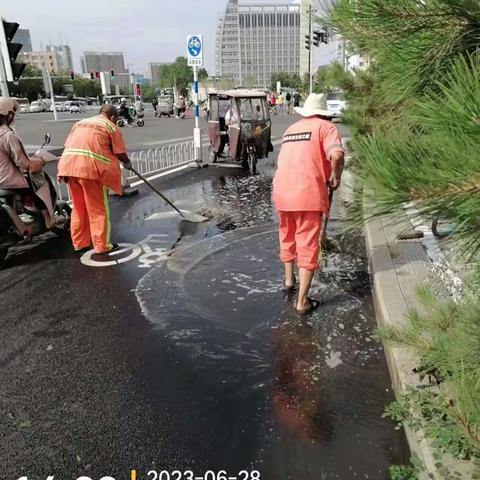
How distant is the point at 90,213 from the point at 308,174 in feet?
9.01

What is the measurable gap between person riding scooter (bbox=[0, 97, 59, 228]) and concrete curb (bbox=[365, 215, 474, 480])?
3.80 meters

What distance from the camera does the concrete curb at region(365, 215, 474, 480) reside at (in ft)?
6.10

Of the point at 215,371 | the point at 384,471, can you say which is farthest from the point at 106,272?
the point at 384,471

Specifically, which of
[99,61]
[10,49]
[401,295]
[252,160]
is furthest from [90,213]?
[99,61]

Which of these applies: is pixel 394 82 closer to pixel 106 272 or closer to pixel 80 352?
pixel 80 352

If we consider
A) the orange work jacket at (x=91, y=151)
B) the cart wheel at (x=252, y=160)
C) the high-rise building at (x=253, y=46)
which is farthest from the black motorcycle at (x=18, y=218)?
the high-rise building at (x=253, y=46)

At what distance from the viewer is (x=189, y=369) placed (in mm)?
3057

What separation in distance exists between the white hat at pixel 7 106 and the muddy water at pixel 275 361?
7.84 ft

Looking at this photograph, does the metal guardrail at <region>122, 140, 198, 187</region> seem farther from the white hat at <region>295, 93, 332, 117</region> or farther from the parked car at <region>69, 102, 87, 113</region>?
the parked car at <region>69, 102, 87, 113</region>

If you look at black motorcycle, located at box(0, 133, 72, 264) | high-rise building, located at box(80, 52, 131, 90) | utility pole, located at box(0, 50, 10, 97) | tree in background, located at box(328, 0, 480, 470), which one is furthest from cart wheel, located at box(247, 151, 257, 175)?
high-rise building, located at box(80, 52, 131, 90)

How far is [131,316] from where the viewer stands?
386 cm

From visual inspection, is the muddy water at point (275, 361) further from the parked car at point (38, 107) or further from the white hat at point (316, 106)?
the parked car at point (38, 107)

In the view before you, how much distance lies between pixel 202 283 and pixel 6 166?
256 cm

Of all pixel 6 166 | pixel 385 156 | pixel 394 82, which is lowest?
pixel 6 166
